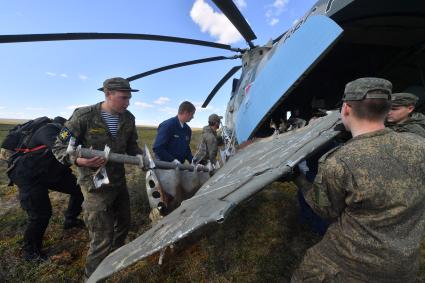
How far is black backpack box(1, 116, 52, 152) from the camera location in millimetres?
3734

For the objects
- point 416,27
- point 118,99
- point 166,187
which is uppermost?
point 416,27

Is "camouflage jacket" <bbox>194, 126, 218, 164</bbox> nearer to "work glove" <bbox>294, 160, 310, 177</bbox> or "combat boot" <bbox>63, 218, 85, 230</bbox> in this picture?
"combat boot" <bbox>63, 218, 85, 230</bbox>

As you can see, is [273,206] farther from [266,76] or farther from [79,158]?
[79,158]

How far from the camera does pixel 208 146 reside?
632cm

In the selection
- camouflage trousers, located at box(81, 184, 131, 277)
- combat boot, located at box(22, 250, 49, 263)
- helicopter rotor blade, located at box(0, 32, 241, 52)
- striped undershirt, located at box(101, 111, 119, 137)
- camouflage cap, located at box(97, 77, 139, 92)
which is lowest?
combat boot, located at box(22, 250, 49, 263)

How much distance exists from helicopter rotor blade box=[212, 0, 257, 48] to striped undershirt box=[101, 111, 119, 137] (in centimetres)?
220

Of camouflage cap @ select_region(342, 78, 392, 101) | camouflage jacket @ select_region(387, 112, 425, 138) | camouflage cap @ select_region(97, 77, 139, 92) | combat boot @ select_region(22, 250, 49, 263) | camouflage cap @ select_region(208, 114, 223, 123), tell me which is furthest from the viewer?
camouflage cap @ select_region(208, 114, 223, 123)

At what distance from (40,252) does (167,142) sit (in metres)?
2.24

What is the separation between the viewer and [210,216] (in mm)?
1295

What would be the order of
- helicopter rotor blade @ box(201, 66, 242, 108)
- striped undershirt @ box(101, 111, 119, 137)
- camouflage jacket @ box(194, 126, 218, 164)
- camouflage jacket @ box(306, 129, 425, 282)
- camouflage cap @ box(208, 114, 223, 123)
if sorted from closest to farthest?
camouflage jacket @ box(306, 129, 425, 282) < striped undershirt @ box(101, 111, 119, 137) < camouflage jacket @ box(194, 126, 218, 164) < camouflage cap @ box(208, 114, 223, 123) < helicopter rotor blade @ box(201, 66, 242, 108)

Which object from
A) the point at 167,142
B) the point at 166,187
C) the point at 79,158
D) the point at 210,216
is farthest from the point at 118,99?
the point at 210,216

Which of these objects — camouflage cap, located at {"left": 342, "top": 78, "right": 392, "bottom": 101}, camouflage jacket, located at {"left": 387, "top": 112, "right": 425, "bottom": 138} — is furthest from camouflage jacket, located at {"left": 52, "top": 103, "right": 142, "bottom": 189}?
camouflage jacket, located at {"left": 387, "top": 112, "right": 425, "bottom": 138}

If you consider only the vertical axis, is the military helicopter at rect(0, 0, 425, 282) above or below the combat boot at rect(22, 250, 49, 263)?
above

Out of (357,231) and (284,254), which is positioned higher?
(357,231)
